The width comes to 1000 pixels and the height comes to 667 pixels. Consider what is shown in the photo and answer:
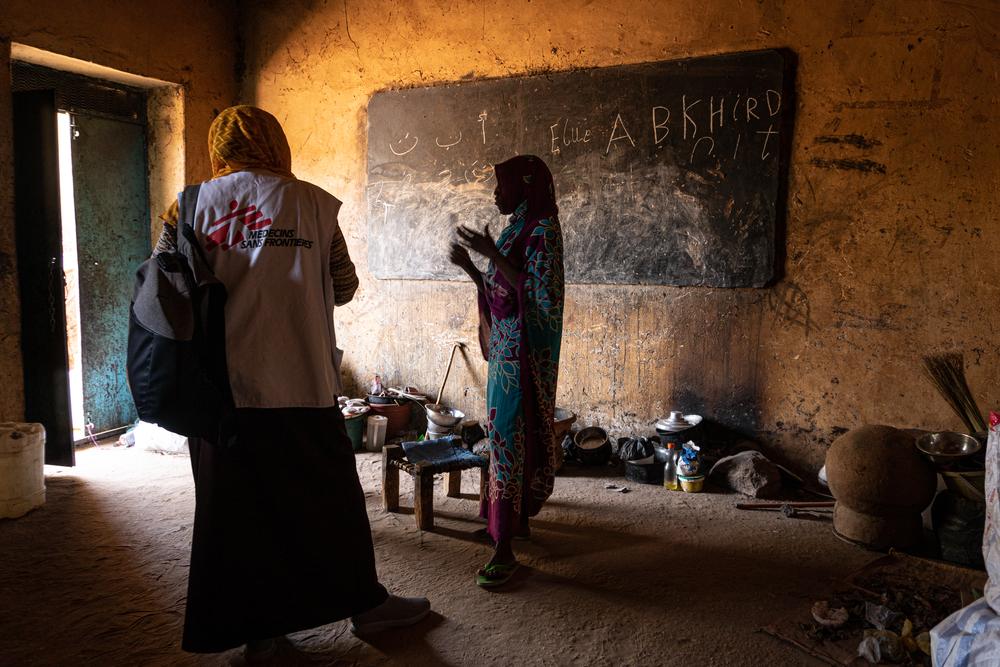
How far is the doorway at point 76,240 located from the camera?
4406 mm

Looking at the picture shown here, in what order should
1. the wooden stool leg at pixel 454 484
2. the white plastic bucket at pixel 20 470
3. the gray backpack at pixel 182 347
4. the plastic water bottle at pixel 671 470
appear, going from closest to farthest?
the gray backpack at pixel 182 347 → the white plastic bucket at pixel 20 470 → the wooden stool leg at pixel 454 484 → the plastic water bottle at pixel 671 470

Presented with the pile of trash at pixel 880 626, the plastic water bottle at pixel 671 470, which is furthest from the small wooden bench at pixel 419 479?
the pile of trash at pixel 880 626

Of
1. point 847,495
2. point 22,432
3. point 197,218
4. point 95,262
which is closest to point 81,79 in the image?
point 95,262

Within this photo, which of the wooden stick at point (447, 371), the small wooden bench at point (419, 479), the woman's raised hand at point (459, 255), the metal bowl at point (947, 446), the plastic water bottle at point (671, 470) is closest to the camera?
the woman's raised hand at point (459, 255)

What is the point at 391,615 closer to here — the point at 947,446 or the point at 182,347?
the point at 182,347

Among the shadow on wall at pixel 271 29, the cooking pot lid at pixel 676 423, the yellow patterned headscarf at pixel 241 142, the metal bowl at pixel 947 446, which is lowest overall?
the cooking pot lid at pixel 676 423

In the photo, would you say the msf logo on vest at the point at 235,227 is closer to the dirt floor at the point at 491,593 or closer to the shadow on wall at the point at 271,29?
the dirt floor at the point at 491,593

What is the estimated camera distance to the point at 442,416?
5051 mm

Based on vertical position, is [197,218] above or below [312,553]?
above

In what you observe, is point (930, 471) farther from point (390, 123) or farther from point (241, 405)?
point (390, 123)

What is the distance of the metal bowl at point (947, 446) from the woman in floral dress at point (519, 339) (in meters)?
1.84

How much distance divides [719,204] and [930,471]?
1.95 m

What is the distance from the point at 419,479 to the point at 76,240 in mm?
3484

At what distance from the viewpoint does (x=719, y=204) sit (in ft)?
14.5
